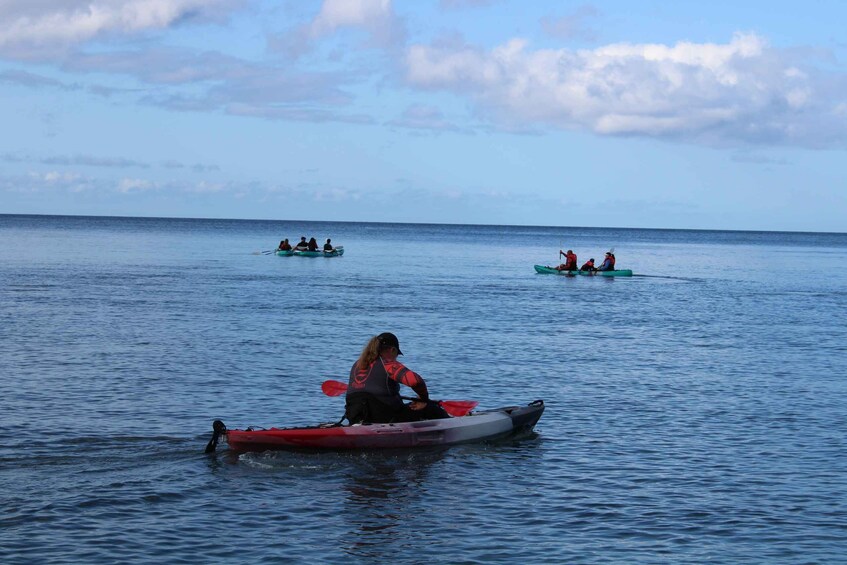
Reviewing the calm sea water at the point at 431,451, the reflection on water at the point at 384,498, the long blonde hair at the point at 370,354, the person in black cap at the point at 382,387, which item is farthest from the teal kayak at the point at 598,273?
the long blonde hair at the point at 370,354

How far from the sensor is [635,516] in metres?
13.3

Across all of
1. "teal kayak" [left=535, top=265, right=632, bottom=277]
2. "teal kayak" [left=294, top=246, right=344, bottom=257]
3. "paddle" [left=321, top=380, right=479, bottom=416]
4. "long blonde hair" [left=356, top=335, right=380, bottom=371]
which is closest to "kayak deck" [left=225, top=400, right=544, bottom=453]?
"paddle" [left=321, top=380, right=479, bottom=416]

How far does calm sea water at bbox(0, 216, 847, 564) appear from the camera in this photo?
12.2m

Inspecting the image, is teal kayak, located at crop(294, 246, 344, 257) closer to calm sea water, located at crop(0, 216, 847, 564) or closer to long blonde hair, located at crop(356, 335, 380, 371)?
calm sea water, located at crop(0, 216, 847, 564)

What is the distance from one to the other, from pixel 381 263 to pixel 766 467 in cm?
7024

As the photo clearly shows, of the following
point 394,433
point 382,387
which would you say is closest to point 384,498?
point 394,433

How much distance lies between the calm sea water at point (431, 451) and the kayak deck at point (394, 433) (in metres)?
0.23

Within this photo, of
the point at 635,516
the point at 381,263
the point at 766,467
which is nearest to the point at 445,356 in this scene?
the point at 766,467

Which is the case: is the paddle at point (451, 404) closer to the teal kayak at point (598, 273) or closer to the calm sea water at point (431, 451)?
the calm sea water at point (431, 451)

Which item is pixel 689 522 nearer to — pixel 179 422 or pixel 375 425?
pixel 375 425

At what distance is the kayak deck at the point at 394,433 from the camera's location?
1590 cm

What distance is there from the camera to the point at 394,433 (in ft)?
54.7

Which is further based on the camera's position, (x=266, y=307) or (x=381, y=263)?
(x=381, y=263)

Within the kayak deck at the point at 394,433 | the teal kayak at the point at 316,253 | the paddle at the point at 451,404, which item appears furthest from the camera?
the teal kayak at the point at 316,253
